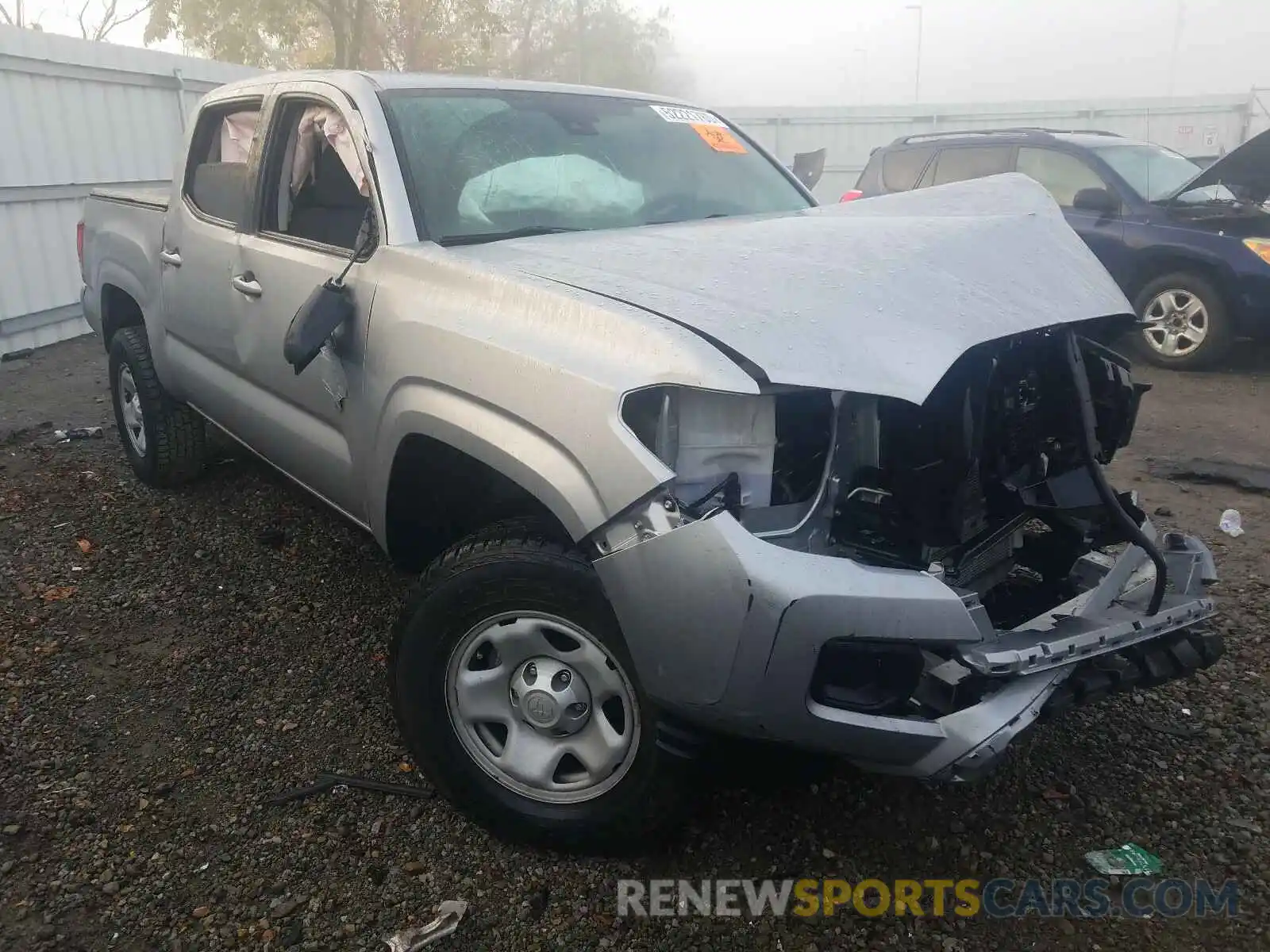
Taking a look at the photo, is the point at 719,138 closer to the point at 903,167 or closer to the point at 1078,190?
the point at 1078,190

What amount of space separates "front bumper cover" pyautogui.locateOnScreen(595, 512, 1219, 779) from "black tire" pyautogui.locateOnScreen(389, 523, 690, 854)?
Answer: 179 millimetres

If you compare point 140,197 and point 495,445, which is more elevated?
point 140,197

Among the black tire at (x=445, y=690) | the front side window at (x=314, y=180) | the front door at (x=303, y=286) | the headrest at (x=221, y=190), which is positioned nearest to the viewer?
the black tire at (x=445, y=690)

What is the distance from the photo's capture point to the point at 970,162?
26.8 ft

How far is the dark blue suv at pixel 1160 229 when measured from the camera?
6613 mm

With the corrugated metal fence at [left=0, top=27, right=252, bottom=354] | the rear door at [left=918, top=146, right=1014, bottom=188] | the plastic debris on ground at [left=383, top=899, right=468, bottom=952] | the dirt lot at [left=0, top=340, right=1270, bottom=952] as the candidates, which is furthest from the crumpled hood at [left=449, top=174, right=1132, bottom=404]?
the corrugated metal fence at [left=0, top=27, right=252, bottom=354]

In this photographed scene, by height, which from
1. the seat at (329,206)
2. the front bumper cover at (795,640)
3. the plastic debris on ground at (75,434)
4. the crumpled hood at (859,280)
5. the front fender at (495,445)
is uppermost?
the seat at (329,206)

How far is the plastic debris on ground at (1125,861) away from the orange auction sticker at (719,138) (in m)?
2.66

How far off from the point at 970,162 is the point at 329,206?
664cm

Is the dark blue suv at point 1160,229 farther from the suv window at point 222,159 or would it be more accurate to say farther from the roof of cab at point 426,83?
the suv window at point 222,159

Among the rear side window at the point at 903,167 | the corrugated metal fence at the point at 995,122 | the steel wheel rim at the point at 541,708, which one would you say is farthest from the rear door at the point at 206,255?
the corrugated metal fence at the point at 995,122

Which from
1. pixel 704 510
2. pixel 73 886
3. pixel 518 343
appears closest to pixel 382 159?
pixel 518 343

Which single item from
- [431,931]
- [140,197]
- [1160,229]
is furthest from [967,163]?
[431,931]

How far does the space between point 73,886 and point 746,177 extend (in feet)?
10.0
